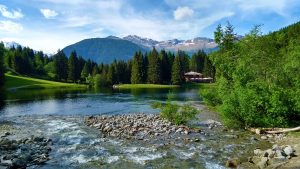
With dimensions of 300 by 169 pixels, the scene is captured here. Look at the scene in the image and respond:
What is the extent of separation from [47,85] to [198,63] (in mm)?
90644

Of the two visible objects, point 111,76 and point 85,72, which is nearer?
point 111,76

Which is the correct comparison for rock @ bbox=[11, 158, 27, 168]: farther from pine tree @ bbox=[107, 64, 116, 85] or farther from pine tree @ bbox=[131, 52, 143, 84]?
pine tree @ bbox=[107, 64, 116, 85]

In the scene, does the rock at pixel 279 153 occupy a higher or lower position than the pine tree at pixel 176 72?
lower

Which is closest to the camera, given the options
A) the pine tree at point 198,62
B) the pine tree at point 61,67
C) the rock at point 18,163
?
the rock at point 18,163

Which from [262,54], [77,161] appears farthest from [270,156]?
[262,54]

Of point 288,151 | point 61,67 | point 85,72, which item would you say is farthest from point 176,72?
point 288,151

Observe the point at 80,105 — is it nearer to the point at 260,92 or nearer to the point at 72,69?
the point at 260,92

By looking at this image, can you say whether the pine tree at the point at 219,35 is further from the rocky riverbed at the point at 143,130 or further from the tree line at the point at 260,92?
the rocky riverbed at the point at 143,130

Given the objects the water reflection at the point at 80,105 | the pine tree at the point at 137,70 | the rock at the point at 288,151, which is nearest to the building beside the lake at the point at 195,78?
the pine tree at the point at 137,70

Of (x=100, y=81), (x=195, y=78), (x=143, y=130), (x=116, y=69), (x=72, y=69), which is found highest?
(x=72, y=69)

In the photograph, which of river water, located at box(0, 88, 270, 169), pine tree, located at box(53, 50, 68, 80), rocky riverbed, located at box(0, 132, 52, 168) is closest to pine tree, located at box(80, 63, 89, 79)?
pine tree, located at box(53, 50, 68, 80)

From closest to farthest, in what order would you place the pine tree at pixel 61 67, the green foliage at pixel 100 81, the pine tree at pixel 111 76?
the green foliage at pixel 100 81, the pine tree at pixel 111 76, the pine tree at pixel 61 67

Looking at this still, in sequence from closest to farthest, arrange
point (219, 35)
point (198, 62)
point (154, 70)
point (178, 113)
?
point (178, 113), point (219, 35), point (154, 70), point (198, 62)

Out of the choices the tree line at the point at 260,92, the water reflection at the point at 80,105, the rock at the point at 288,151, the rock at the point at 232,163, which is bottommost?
the rock at the point at 232,163
